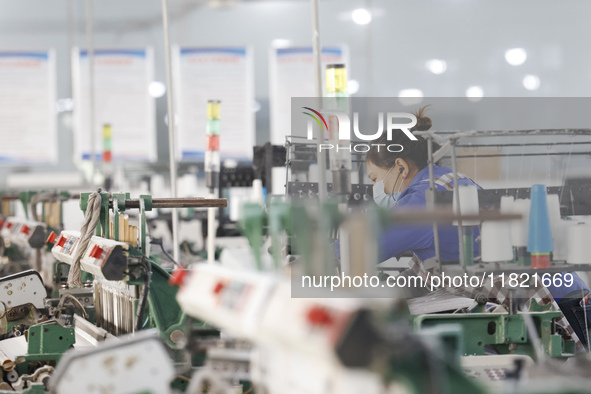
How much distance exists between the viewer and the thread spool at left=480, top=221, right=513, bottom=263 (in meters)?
3.21

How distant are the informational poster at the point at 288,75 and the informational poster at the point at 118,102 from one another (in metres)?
1.53

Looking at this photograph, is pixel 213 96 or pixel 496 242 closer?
pixel 496 242

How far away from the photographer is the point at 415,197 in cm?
364

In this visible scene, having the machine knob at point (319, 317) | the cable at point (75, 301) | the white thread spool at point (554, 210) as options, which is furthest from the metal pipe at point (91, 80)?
the machine knob at point (319, 317)

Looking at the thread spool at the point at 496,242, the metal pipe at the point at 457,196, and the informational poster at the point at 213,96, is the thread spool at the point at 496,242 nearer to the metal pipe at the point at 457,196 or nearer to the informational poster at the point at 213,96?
A: the metal pipe at the point at 457,196

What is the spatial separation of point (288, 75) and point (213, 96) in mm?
878

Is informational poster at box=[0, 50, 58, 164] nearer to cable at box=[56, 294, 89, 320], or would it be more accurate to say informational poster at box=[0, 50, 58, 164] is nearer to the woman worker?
cable at box=[56, 294, 89, 320]

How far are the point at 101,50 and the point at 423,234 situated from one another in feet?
22.2

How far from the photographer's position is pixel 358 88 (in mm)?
8969

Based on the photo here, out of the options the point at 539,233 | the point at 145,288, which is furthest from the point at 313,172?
the point at 145,288

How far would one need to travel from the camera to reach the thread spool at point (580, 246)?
3.23 meters

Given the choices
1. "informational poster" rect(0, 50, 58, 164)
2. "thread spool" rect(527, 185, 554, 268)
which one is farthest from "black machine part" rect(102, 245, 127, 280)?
"informational poster" rect(0, 50, 58, 164)

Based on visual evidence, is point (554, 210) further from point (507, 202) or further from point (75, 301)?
point (75, 301)

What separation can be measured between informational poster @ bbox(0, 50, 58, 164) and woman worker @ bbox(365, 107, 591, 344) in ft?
22.2
